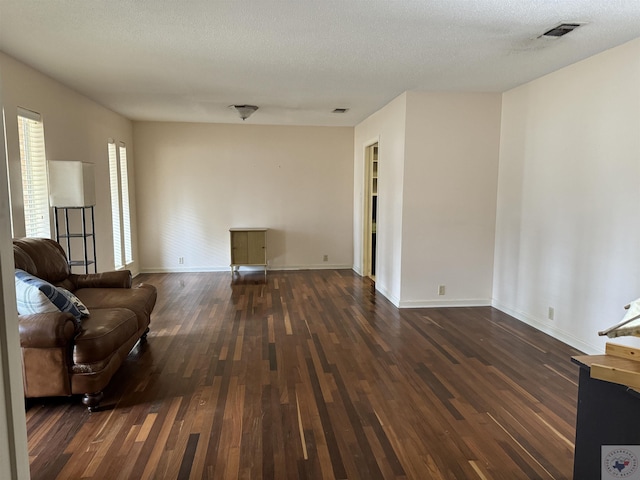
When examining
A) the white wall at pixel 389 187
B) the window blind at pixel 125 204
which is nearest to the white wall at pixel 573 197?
the white wall at pixel 389 187

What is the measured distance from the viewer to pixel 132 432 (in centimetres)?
224

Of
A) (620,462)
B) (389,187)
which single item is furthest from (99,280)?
(620,462)

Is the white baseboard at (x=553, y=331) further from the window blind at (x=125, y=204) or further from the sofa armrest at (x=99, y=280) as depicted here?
the window blind at (x=125, y=204)

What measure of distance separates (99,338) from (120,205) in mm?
3950

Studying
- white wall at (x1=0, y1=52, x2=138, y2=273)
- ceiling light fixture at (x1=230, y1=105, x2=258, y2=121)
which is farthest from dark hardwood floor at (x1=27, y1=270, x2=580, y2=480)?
ceiling light fixture at (x1=230, y1=105, x2=258, y2=121)

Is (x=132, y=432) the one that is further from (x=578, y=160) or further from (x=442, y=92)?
(x=442, y=92)

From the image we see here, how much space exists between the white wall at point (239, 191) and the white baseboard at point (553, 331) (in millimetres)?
3236

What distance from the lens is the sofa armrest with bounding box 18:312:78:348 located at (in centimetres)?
229

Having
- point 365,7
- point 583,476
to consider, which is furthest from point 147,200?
point 583,476

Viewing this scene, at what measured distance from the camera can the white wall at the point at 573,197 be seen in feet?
9.84

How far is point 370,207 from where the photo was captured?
6324mm

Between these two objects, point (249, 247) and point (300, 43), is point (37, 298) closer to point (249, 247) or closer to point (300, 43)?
point (300, 43)

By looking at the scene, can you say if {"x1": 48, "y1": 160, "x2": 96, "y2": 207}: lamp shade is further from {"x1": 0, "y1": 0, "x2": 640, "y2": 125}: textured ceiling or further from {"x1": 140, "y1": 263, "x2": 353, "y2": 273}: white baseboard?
{"x1": 140, "y1": 263, "x2": 353, "y2": 273}: white baseboard

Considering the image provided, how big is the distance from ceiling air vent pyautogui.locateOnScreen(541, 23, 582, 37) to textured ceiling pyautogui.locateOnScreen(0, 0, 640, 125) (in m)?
0.06
